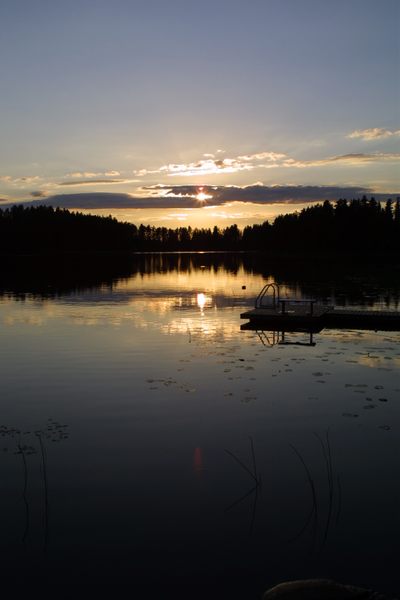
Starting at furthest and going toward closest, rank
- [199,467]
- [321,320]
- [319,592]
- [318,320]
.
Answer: [321,320]
[318,320]
[199,467]
[319,592]

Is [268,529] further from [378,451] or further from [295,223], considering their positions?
[295,223]

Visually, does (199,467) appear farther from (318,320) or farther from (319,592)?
(318,320)

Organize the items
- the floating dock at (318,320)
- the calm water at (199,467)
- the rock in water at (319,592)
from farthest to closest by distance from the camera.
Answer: the floating dock at (318,320) → the calm water at (199,467) → the rock in water at (319,592)

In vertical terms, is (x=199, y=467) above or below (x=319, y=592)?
below

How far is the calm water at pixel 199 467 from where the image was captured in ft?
27.8

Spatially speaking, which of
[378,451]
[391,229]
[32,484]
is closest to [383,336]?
[378,451]

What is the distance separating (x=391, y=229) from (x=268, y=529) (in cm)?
14975

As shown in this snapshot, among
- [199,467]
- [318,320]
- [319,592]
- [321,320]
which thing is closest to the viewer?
[319,592]

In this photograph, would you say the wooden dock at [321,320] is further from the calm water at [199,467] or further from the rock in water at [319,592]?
the rock in water at [319,592]

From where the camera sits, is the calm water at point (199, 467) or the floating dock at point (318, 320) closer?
the calm water at point (199, 467)

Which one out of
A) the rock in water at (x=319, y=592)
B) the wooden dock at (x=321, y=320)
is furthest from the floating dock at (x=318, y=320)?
the rock in water at (x=319, y=592)

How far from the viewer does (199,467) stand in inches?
469

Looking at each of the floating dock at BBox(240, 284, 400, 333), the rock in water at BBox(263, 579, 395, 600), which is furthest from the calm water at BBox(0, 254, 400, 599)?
the floating dock at BBox(240, 284, 400, 333)

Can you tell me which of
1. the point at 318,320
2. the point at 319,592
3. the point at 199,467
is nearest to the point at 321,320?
the point at 318,320
